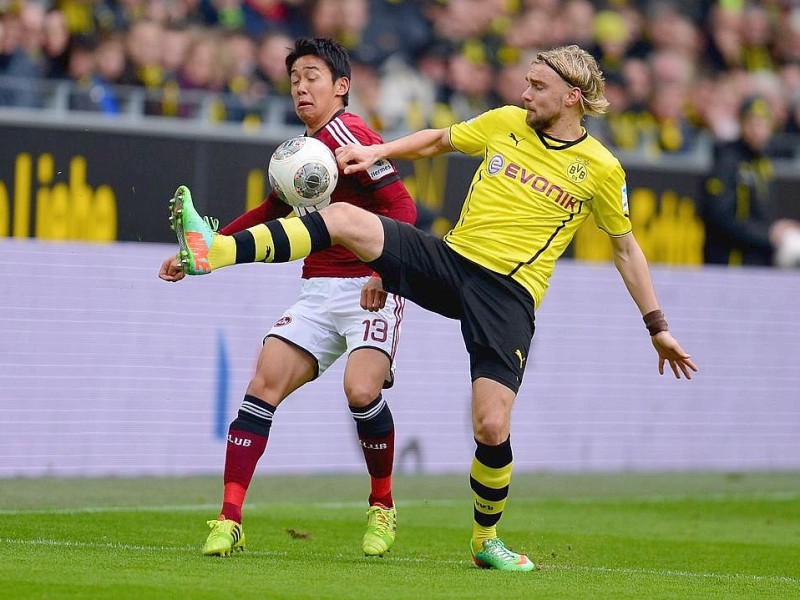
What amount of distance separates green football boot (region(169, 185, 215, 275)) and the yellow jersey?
1.19 meters

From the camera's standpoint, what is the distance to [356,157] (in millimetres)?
6648

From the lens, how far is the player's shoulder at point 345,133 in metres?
7.02

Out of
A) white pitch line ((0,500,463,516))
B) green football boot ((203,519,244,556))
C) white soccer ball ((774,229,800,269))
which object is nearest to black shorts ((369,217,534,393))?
green football boot ((203,519,244,556))

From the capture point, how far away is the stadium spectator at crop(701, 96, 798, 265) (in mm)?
15211

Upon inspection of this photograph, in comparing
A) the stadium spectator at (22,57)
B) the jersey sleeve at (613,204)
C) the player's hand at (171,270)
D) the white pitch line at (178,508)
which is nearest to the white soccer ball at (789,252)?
the white pitch line at (178,508)

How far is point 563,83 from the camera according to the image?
6.73m

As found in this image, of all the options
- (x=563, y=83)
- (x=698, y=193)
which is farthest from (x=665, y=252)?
(x=563, y=83)

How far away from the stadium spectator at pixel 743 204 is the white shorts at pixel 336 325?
28.2ft

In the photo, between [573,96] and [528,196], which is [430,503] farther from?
[573,96]

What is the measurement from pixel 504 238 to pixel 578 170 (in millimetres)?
453

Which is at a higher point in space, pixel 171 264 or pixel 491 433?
pixel 171 264

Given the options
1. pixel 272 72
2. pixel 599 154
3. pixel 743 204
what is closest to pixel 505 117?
pixel 599 154

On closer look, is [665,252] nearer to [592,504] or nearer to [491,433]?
[592,504]

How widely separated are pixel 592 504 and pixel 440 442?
2.25 meters
